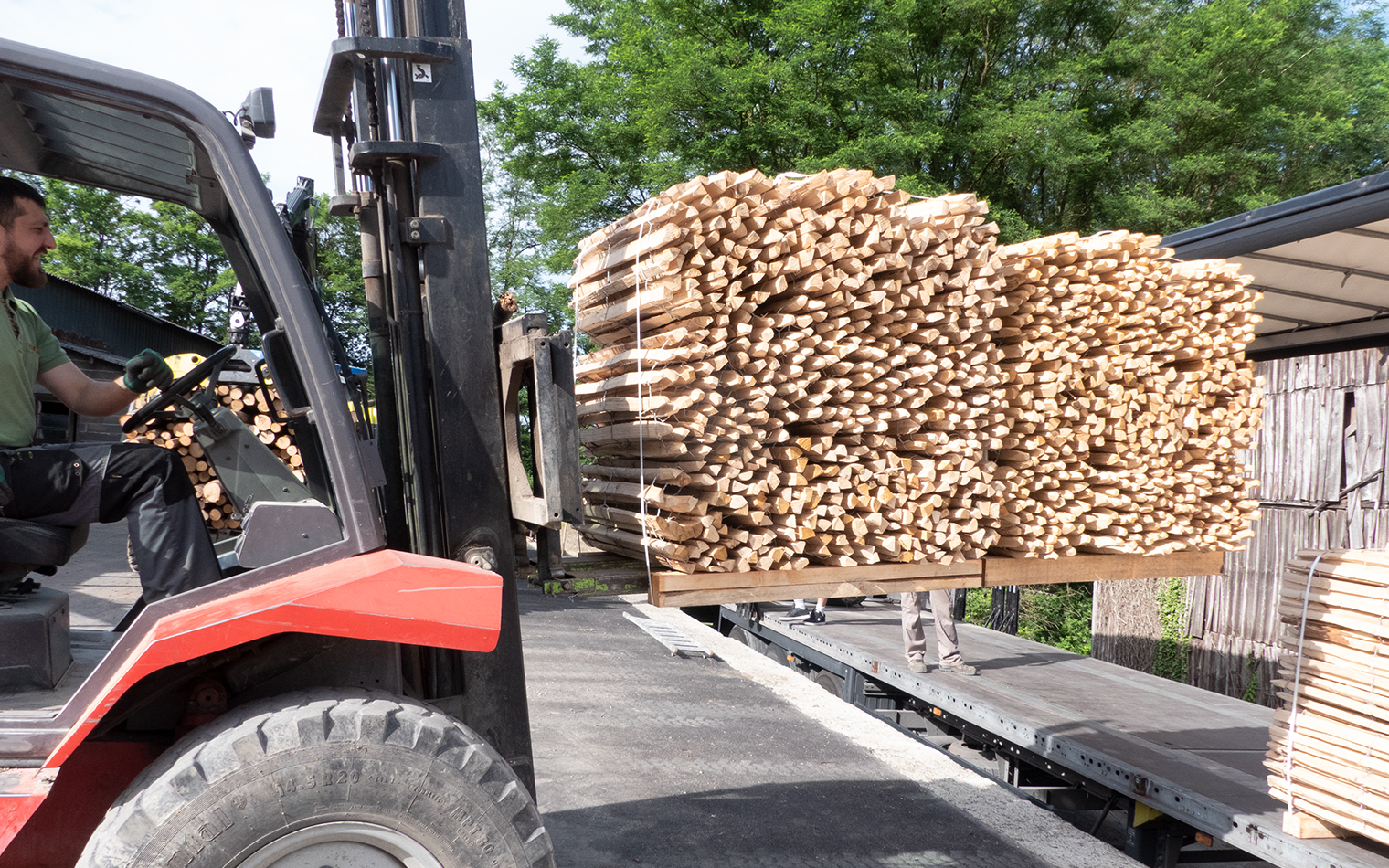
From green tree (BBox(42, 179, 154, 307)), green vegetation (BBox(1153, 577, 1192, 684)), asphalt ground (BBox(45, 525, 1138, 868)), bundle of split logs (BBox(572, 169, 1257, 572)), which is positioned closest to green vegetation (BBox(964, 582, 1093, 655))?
green vegetation (BBox(1153, 577, 1192, 684))

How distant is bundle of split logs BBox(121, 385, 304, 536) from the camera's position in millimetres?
4449

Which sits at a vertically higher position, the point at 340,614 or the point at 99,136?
the point at 99,136

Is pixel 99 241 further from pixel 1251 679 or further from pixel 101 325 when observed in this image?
pixel 1251 679

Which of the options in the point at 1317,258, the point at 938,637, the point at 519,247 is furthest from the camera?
the point at 519,247

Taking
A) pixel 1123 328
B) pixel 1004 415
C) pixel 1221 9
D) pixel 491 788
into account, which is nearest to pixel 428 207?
pixel 491 788

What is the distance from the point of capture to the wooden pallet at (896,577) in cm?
349

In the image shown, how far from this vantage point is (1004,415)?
4141 mm

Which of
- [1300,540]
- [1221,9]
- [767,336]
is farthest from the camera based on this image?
[1221,9]

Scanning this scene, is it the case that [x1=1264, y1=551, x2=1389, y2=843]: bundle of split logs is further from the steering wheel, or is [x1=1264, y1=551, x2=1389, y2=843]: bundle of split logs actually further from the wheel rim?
the steering wheel

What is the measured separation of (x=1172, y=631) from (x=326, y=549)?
1173 centimetres

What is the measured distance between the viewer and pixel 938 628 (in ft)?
A: 26.8

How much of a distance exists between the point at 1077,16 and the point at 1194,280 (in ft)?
67.8

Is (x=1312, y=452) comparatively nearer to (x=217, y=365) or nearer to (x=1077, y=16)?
(x=217, y=365)

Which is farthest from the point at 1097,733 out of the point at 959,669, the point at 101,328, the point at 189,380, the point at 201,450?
the point at 101,328
